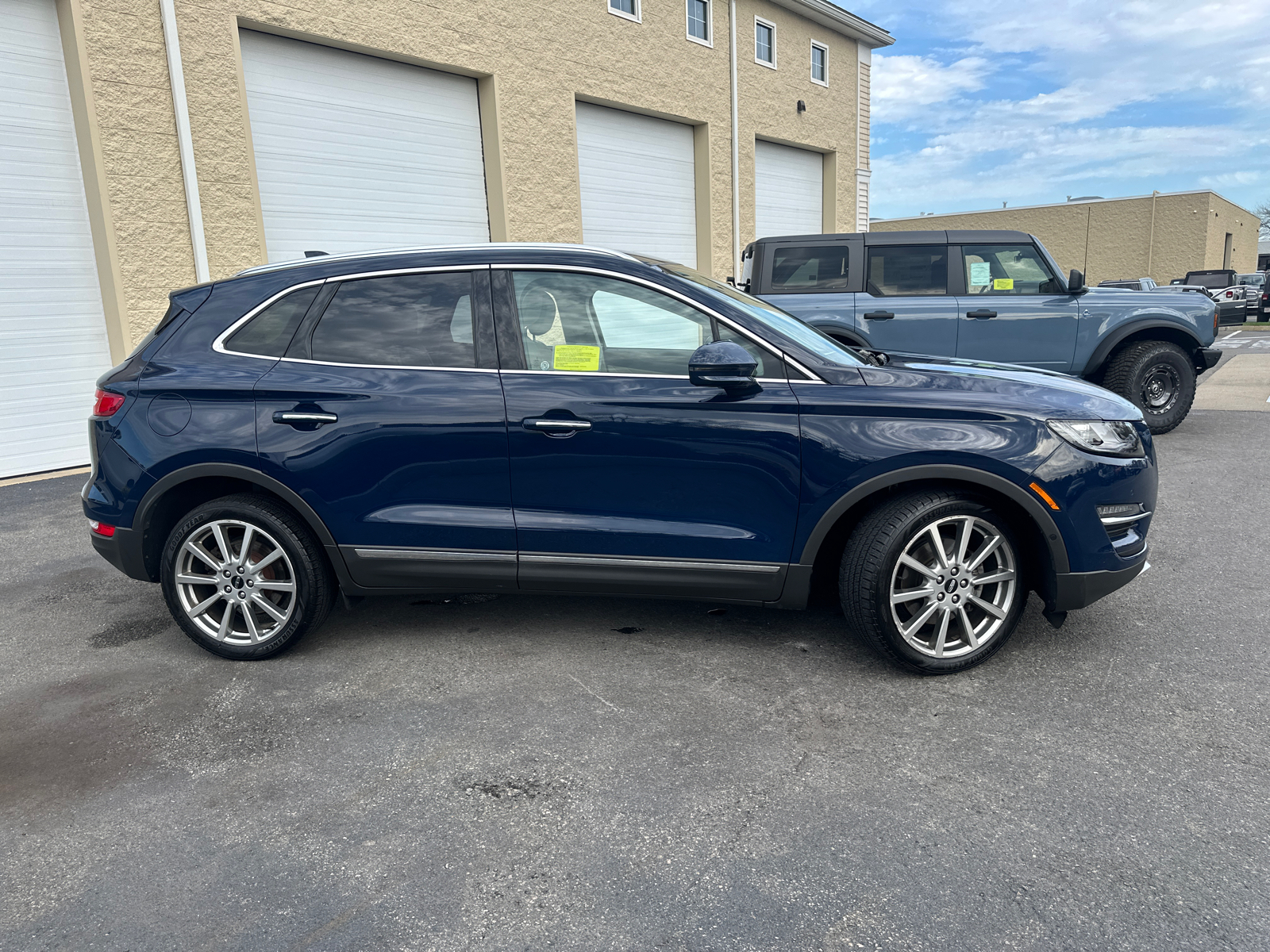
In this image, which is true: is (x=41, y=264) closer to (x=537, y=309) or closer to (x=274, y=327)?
(x=274, y=327)

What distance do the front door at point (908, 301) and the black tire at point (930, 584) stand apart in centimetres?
522

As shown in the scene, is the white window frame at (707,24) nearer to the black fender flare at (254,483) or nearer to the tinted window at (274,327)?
the tinted window at (274,327)

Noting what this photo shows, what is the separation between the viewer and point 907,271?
27.8ft

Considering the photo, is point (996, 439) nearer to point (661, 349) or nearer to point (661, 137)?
point (661, 349)

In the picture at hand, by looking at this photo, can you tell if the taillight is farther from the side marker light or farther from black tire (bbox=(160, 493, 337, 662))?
the side marker light

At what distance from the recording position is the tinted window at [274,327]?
3715 millimetres

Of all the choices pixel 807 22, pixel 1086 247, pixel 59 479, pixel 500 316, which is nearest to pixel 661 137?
pixel 807 22

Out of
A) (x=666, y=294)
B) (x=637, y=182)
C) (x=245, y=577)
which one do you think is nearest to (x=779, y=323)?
(x=666, y=294)

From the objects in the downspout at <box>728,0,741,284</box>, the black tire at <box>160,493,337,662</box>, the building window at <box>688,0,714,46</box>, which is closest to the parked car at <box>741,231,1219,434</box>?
the black tire at <box>160,493,337,662</box>

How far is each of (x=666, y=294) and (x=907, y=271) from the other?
5.70 m

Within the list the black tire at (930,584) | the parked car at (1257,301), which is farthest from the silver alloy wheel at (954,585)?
the parked car at (1257,301)

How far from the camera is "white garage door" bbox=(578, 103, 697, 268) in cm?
1407

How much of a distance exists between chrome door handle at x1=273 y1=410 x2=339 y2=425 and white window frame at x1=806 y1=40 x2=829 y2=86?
18.1 metres

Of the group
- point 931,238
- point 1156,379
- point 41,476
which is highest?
point 931,238
